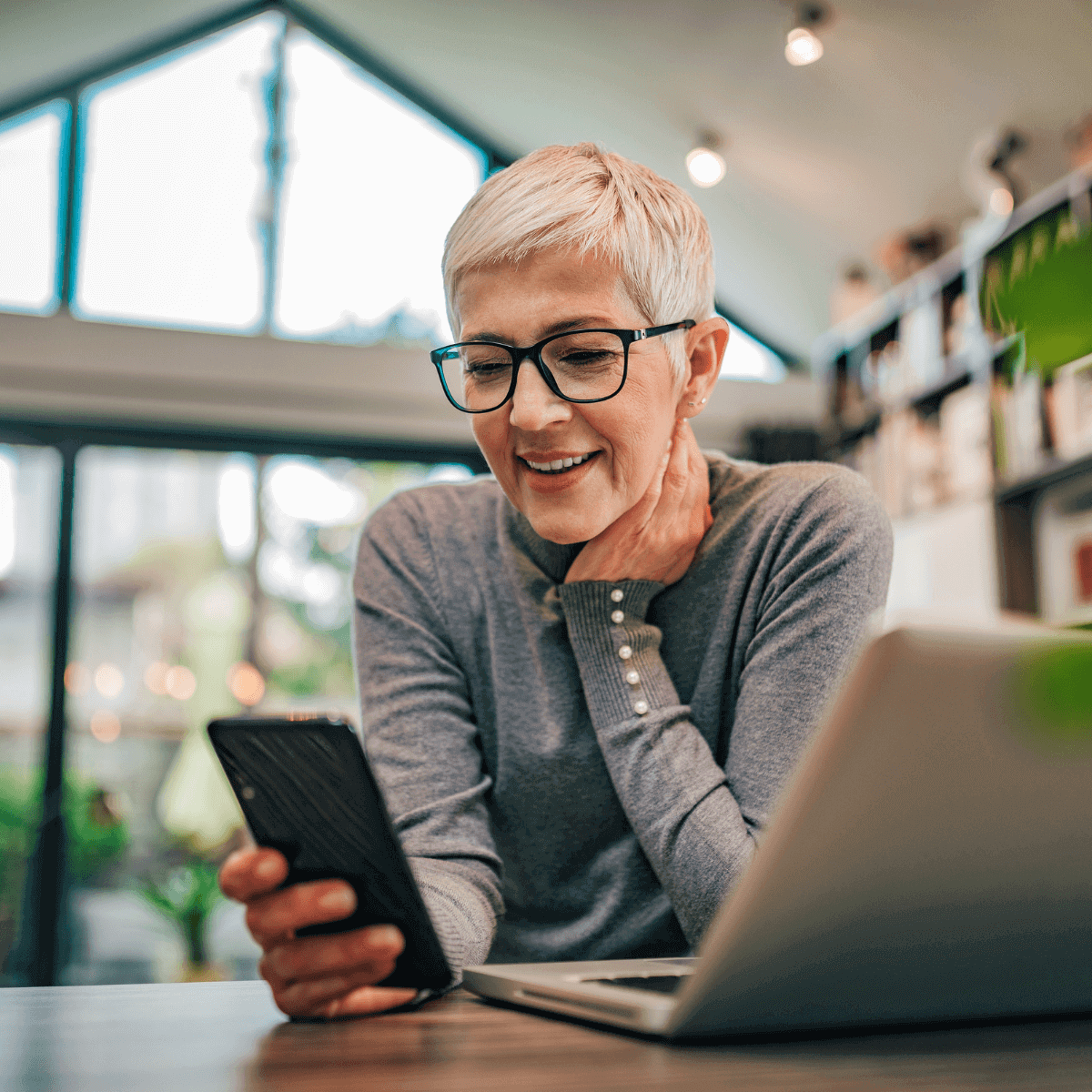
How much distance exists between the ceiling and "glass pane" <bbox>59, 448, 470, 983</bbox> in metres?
1.71

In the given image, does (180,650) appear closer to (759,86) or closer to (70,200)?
(70,200)

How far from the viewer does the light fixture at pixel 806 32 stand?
10.9ft

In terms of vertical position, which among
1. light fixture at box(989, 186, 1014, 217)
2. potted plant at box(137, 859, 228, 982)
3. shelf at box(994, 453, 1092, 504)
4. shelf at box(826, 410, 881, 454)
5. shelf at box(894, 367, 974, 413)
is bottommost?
potted plant at box(137, 859, 228, 982)

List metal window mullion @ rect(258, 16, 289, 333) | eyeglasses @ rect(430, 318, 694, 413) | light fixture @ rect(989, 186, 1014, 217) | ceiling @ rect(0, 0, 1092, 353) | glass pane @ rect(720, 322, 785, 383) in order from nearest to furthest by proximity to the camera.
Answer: eyeglasses @ rect(430, 318, 694, 413) < ceiling @ rect(0, 0, 1092, 353) < light fixture @ rect(989, 186, 1014, 217) < metal window mullion @ rect(258, 16, 289, 333) < glass pane @ rect(720, 322, 785, 383)

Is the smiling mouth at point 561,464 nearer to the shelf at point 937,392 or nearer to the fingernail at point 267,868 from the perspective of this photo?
the fingernail at point 267,868

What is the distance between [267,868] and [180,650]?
13.2 ft

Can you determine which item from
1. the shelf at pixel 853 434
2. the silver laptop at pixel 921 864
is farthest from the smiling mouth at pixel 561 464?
the shelf at pixel 853 434

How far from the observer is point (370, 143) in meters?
4.89

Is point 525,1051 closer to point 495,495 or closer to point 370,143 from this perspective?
point 495,495

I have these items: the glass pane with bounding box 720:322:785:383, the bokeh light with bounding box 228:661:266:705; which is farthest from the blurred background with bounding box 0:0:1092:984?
the glass pane with bounding box 720:322:785:383

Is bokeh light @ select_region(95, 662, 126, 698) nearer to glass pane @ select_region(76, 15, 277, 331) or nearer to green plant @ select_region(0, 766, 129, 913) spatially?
green plant @ select_region(0, 766, 129, 913)

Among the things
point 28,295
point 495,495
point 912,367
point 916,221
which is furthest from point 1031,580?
point 28,295

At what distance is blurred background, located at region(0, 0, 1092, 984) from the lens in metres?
3.77

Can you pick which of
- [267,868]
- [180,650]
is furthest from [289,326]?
[267,868]
